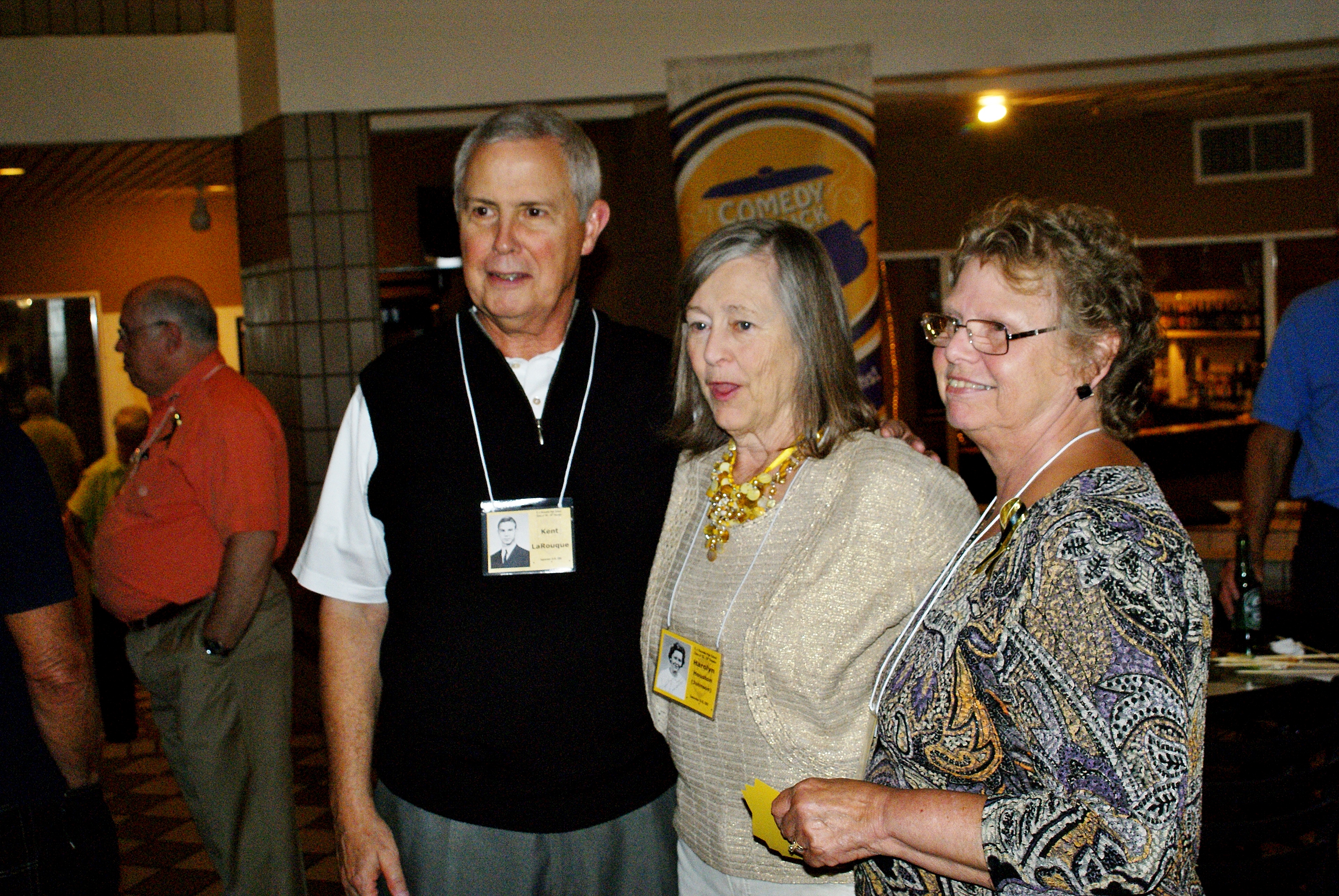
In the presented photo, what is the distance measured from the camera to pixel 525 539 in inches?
70.3

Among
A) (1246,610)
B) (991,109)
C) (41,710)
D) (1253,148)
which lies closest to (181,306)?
(41,710)

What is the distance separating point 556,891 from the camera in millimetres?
1778

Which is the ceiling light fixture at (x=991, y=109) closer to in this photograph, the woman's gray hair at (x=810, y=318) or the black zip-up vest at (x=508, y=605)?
the woman's gray hair at (x=810, y=318)

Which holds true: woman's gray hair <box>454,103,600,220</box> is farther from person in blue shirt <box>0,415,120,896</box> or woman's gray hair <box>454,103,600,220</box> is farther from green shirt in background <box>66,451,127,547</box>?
green shirt in background <box>66,451,127,547</box>

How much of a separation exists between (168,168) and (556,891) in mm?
7484

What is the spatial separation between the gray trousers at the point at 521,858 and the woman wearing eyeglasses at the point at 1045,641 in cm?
44

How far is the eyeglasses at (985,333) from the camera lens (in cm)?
138

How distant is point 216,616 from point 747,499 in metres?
2.05

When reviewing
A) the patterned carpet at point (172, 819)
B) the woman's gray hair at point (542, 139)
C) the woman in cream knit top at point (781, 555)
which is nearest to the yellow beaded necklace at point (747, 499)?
the woman in cream knit top at point (781, 555)

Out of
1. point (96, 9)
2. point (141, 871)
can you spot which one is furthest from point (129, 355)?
point (96, 9)

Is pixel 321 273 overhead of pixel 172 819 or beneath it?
overhead

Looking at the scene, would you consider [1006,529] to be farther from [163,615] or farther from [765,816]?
[163,615]

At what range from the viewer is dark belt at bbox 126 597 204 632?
323 centimetres

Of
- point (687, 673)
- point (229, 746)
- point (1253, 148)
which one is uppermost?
point (1253, 148)
